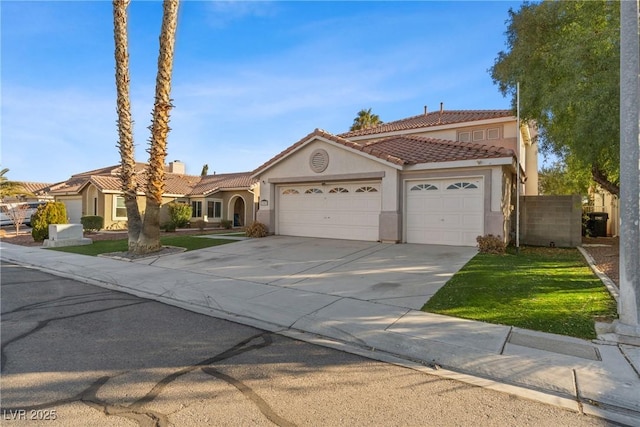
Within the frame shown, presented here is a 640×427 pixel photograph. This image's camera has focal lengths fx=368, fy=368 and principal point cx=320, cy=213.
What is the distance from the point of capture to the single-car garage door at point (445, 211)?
12.7 m

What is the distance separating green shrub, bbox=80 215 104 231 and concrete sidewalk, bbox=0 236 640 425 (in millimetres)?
9840

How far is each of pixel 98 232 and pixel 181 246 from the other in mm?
12125

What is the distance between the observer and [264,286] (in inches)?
328

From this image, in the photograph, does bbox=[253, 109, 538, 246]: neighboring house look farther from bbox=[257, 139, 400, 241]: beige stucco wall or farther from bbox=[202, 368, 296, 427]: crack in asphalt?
bbox=[202, 368, 296, 427]: crack in asphalt

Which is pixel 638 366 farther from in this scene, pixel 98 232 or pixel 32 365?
pixel 98 232

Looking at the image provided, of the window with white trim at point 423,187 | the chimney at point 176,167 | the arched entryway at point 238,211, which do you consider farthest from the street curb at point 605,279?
the chimney at point 176,167

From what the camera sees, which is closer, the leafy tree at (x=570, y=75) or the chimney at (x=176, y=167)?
the leafy tree at (x=570, y=75)

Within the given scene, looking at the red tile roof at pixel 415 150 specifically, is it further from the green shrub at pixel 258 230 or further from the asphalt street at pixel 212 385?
the asphalt street at pixel 212 385

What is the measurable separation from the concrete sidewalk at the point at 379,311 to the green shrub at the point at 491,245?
71cm

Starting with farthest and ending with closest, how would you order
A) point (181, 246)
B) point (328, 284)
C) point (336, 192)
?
point (336, 192) < point (181, 246) < point (328, 284)

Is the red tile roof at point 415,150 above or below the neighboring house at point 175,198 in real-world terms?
above

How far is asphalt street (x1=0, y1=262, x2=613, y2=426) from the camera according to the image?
330cm

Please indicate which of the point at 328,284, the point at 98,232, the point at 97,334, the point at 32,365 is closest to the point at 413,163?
the point at 328,284

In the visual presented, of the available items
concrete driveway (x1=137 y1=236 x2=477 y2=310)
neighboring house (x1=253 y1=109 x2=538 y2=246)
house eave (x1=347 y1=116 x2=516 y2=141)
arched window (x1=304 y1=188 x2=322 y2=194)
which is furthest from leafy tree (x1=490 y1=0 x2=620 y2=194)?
arched window (x1=304 y1=188 x2=322 y2=194)
